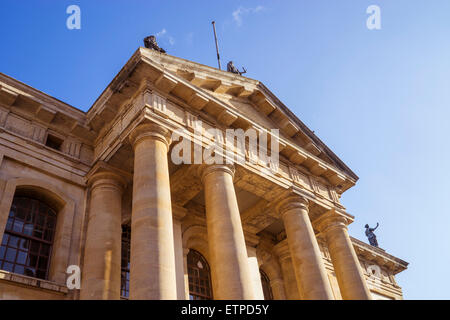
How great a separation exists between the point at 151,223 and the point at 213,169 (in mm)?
4213

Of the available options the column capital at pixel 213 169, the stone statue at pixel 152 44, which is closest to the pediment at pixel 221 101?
the stone statue at pixel 152 44

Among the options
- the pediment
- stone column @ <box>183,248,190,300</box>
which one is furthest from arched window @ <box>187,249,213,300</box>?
the pediment

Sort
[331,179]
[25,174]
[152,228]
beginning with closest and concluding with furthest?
[152,228], [25,174], [331,179]

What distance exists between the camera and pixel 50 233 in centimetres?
1401

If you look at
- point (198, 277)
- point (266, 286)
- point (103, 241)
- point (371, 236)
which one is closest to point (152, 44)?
point (103, 241)

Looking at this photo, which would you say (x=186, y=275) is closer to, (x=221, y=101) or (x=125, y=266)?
(x=125, y=266)

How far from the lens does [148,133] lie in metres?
13.5

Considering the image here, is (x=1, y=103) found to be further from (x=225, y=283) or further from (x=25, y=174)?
(x=225, y=283)

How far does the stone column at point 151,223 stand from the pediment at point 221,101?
2.30m

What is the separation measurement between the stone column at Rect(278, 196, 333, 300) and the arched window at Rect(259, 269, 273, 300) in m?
4.97

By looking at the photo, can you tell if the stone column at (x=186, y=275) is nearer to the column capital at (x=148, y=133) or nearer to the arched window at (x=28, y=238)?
the arched window at (x=28, y=238)

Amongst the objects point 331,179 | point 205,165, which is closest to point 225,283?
point 205,165

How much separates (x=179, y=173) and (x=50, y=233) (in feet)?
16.5
